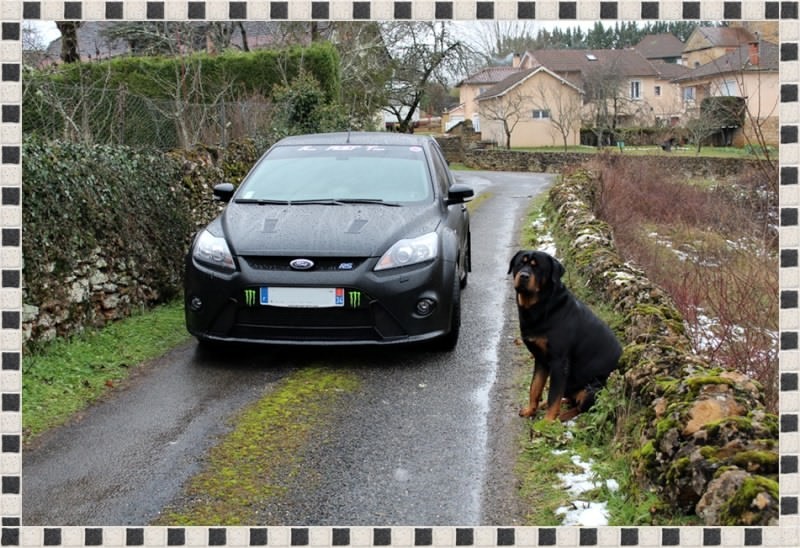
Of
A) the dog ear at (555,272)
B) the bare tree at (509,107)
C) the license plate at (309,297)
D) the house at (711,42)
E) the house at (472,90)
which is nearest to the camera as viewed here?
the house at (711,42)

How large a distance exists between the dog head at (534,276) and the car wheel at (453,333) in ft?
4.67

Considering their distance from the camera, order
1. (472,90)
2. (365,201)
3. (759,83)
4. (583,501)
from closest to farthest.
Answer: (583,501)
(759,83)
(365,201)
(472,90)

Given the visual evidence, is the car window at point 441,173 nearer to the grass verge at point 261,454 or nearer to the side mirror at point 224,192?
the side mirror at point 224,192

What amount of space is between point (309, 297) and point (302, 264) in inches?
9.8

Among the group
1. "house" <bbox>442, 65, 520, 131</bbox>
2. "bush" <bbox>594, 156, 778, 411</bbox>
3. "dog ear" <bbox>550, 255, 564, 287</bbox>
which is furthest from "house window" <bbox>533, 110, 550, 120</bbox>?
"dog ear" <bbox>550, 255, 564, 287</bbox>

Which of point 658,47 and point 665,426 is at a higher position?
point 658,47

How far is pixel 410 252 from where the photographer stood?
6.58 m

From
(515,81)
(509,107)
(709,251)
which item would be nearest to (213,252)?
(709,251)

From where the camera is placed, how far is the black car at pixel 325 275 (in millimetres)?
6355

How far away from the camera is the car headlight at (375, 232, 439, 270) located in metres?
6.48

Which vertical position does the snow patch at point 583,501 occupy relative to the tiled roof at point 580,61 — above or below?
below

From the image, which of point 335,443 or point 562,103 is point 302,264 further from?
point 562,103

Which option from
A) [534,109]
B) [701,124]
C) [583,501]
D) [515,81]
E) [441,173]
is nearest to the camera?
[583,501]

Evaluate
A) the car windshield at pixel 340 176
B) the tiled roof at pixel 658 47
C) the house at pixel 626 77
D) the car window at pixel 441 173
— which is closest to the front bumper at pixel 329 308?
the car windshield at pixel 340 176
